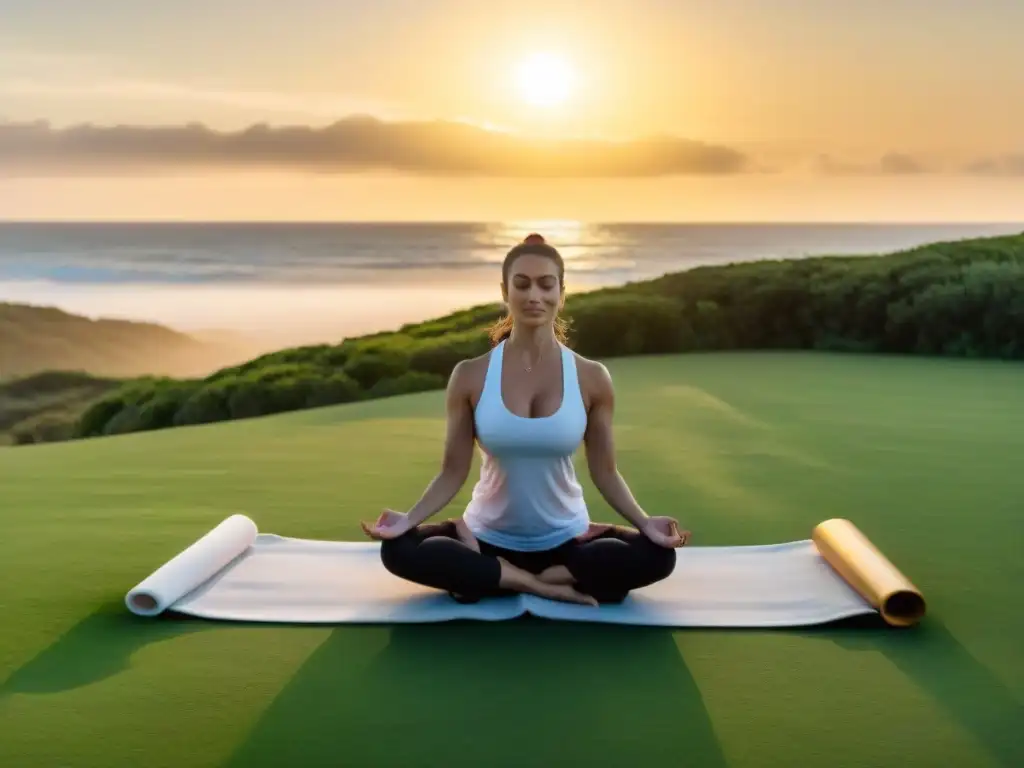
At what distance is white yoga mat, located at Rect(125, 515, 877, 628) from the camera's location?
2705mm

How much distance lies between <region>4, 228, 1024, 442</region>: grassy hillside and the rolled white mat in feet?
15.5

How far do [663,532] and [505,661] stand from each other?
52 cm

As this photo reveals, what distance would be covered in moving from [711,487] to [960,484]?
0.94 meters

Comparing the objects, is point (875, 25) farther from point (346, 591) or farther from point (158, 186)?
point (158, 186)

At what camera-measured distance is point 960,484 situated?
4211 millimetres

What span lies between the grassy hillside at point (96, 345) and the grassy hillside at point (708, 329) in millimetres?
3581

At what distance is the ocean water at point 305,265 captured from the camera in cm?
1455

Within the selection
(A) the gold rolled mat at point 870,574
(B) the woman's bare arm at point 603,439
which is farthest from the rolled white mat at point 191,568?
(A) the gold rolled mat at point 870,574

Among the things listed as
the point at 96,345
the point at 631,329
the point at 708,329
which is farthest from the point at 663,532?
the point at 96,345

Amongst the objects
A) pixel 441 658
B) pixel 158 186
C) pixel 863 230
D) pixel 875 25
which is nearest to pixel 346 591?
pixel 441 658

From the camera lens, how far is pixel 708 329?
8.84 metres

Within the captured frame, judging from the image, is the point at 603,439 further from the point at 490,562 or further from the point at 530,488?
the point at 490,562

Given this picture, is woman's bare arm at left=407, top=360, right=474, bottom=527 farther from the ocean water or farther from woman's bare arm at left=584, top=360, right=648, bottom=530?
the ocean water

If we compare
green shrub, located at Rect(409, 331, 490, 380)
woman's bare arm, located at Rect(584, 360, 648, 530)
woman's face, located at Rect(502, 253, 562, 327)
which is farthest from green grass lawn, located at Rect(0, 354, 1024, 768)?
green shrub, located at Rect(409, 331, 490, 380)
